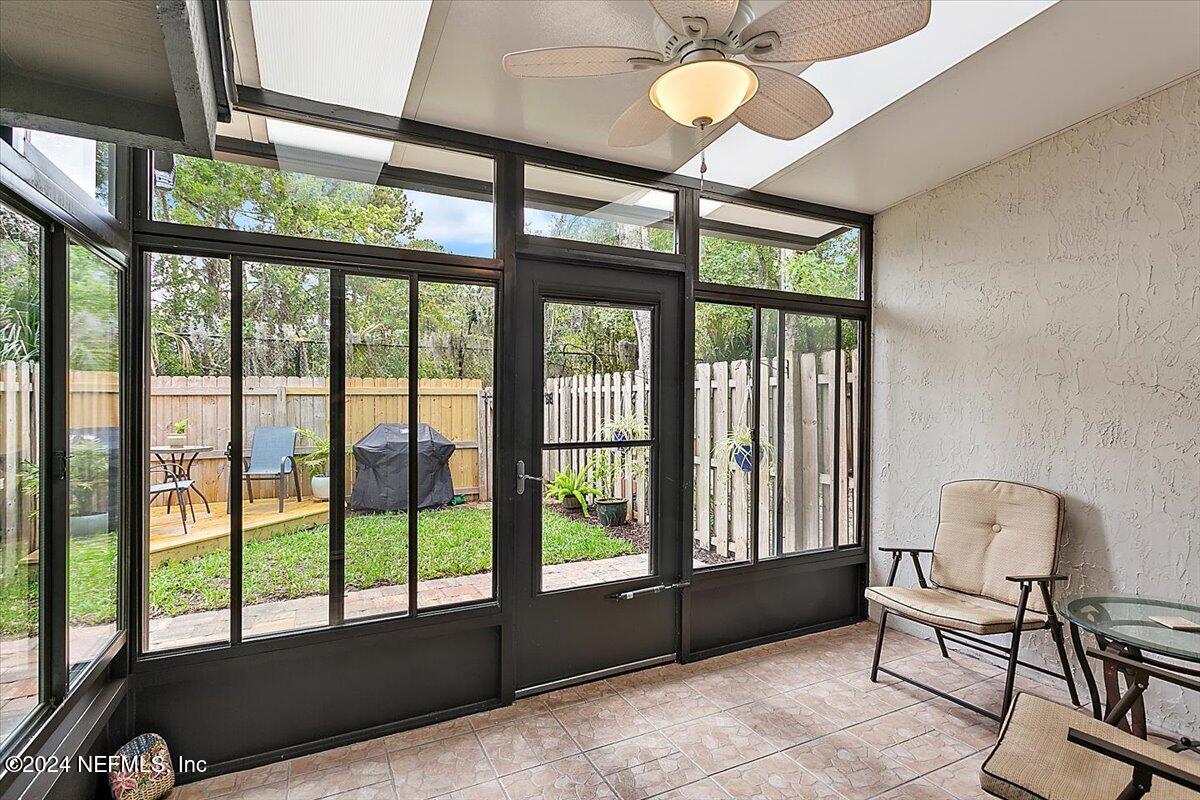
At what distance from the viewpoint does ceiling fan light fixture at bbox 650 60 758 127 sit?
66.6 inches

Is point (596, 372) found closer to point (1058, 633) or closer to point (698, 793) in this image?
point (698, 793)

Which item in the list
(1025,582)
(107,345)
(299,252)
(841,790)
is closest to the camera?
(107,345)

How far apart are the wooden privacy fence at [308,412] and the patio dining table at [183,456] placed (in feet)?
0.06

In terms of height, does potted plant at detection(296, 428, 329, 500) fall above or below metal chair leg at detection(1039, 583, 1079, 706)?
above

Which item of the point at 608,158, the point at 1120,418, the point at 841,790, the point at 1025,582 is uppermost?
the point at 608,158

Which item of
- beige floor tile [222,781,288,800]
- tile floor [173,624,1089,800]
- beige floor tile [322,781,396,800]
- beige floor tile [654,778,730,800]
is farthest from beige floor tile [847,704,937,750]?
beige floor tile [222,781,288,800]

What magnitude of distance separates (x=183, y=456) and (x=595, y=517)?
178 centimetres

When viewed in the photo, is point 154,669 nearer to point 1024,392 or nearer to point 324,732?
point 324,732

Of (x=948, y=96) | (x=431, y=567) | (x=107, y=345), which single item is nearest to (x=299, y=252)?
(x=107, y=345)

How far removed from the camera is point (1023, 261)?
3148 millimetres

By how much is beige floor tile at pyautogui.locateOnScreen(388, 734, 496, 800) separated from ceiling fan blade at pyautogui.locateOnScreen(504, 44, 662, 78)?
2.38 meters

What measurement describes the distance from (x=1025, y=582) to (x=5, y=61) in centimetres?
348

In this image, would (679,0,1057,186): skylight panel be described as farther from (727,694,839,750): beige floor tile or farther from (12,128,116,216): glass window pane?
(727,694,839,750): beige floor tile

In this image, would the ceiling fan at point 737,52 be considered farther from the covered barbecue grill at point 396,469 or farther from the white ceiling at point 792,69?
the covered barbecue grill at point 396,469
